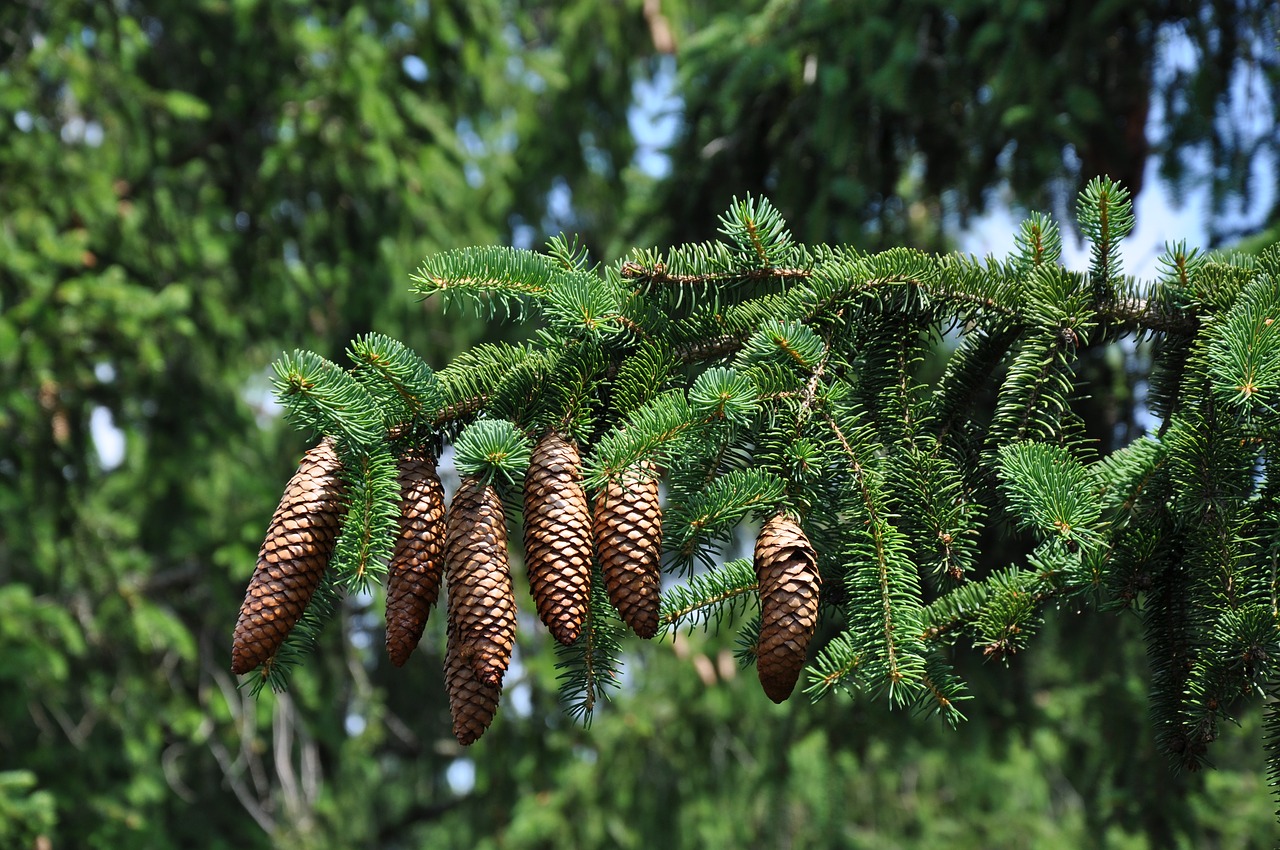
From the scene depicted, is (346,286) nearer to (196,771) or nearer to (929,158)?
(196,771)

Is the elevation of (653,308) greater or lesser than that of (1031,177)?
lesser

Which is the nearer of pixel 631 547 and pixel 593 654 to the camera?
pixel 631 547

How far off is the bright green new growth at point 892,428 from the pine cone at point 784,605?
7 centimetres

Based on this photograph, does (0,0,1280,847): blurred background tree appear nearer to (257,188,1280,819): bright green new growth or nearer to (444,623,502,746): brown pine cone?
(257,188,1280,819): bright green new growth

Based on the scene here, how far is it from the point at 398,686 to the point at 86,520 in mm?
2800

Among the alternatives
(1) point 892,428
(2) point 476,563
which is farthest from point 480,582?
(1) point 892,428

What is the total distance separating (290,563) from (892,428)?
0.75m

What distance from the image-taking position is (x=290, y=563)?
4.44ft

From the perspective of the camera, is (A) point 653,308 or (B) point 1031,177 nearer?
(A) point 653,308

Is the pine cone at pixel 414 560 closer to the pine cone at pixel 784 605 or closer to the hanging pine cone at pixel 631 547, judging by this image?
the hanging pine cone at pixel 631 547

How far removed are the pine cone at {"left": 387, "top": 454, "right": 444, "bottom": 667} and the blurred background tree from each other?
8.57 feet

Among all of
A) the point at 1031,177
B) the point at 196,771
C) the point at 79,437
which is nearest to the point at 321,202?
the point at 79,437

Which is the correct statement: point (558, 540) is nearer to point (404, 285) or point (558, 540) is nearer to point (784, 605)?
point (784, 605)

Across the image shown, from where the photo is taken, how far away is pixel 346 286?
5.73 meters
